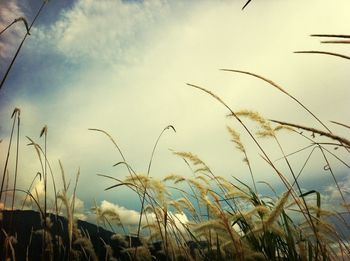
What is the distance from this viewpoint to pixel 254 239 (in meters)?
2.67

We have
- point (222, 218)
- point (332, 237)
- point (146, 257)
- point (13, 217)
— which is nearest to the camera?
point (222, 218)

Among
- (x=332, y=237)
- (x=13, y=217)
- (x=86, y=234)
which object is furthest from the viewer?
(x=86, y=234)

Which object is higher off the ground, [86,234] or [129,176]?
[129,176]

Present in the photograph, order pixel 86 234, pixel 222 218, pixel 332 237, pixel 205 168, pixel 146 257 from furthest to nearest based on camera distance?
pixel 86 234 < pixel 205 168 < pixel 146 257 < pixel 332 237 < pixel 222 218

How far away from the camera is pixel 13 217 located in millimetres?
2959

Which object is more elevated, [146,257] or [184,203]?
[184,203]

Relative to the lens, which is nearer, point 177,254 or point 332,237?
point 332,237

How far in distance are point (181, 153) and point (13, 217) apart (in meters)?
1.53

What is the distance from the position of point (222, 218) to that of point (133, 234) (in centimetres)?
214

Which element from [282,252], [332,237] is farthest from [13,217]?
[332,237]

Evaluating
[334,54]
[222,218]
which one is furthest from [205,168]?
[334,54]

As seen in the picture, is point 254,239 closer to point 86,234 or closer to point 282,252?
point 282,252

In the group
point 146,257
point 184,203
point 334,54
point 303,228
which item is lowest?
point 146,257

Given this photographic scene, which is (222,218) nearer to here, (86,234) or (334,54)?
(334,54)
